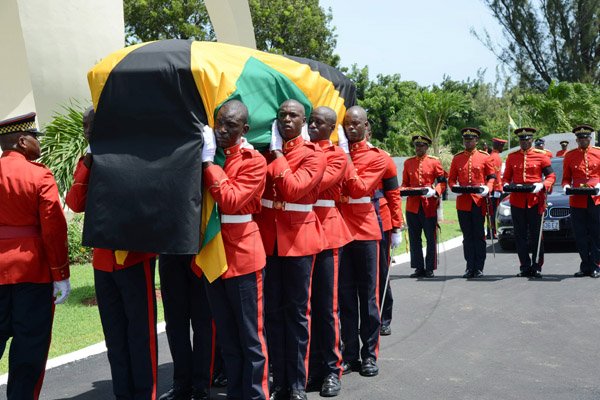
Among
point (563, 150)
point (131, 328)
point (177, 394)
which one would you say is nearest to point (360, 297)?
point (177, 394)

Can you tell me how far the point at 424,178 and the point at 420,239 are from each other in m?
0.88

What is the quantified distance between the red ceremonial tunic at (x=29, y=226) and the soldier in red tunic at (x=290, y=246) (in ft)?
4.42

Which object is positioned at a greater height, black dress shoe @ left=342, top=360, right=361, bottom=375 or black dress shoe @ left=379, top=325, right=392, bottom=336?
black dress shoe @ left=342, top=360, right=361, bottom=375

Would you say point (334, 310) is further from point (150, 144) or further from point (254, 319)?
point (150, 144)

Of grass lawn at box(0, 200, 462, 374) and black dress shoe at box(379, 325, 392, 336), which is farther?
black dress shoe at box(379, 325, 392, 336)

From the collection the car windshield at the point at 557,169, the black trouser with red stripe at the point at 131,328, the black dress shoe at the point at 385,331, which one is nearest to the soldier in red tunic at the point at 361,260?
the black dress shoe at the point at 385,331

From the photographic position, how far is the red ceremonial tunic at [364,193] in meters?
6.41

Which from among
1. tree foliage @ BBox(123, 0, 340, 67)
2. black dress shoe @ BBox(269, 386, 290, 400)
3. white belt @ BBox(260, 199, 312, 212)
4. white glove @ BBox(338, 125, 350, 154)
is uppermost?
tree foliage @ BBox(123, 0, 340, 67)

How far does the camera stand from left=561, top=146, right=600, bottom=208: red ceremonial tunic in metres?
11.2

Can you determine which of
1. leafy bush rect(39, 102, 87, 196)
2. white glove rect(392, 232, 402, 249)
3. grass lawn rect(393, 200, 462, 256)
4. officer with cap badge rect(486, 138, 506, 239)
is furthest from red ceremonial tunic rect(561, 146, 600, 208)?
leafy bush rect(39, 102, 87, 196)

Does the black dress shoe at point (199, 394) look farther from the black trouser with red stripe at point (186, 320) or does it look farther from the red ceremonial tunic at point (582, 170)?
the red ceremonial tunic at point (582, 170)

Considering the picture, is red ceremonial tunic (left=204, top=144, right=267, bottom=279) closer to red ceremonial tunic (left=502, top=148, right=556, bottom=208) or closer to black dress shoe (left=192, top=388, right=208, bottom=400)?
black dress shoe (left=192, top=388, right=208, bottom=400)

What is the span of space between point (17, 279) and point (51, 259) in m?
0.24

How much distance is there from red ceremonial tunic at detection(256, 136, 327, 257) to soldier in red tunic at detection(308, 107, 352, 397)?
223 mm
